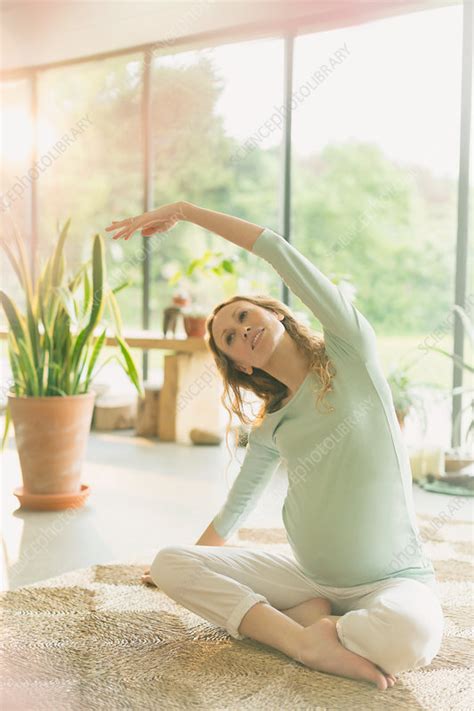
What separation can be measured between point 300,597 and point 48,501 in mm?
1545

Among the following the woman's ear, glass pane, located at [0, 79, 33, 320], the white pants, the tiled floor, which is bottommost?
the tiled floor

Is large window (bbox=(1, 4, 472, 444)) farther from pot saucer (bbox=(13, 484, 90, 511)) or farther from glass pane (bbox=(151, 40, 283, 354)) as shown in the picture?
pot saucer (bbox=(13, 484, 90, 511))

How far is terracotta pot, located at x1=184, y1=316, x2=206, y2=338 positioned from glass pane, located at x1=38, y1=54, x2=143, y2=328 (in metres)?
1.48

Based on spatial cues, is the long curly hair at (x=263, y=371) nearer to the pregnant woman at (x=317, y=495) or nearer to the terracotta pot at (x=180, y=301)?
the pregnant woman at (x=317, y=495)

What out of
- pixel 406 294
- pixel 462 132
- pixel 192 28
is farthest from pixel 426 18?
pixel 406 294

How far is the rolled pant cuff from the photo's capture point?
6.11 ft

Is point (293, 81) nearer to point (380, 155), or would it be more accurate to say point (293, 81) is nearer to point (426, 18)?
point (426, 18)

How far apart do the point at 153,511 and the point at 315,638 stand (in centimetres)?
159

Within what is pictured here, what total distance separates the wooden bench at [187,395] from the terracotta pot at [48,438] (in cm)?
156

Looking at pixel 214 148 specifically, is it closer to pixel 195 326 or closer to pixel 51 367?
pixel 195 326

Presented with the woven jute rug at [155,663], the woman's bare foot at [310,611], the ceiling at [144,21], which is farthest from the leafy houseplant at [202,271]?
the woman's bare foot at [310,611]

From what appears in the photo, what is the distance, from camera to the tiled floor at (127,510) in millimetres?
2688

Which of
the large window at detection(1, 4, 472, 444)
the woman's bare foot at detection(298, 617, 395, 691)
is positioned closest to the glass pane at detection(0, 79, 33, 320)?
the large window at detection(1, 4, 472, 444)

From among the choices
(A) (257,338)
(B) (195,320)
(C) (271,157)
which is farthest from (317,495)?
(C) (271,157)
